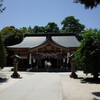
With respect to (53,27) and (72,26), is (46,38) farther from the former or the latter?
(53,27)

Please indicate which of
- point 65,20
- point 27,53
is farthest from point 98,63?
point 65,20

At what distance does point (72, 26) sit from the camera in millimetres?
69500

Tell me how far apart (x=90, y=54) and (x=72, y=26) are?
51.7 metres

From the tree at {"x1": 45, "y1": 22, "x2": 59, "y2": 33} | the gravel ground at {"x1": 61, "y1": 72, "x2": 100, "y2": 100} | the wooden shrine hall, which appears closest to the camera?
the gravel ground at {"x1": 61, "y1": 72, "x2": 100, "y2": 100}

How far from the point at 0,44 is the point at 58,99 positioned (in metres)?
12.4

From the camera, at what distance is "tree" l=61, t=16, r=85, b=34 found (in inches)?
2675

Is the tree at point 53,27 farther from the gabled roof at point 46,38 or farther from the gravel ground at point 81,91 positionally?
the gravel ground at point 81,91

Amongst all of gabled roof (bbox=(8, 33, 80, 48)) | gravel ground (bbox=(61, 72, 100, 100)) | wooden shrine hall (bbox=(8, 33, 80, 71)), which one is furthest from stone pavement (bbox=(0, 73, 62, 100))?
gabled roof (bbox=(8, 33, 80, 48))

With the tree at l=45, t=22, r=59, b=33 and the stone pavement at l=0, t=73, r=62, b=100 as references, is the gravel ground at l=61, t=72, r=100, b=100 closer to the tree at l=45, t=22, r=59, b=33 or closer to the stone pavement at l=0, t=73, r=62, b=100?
the stone pavement at l=0, t=73, r=62, b=100

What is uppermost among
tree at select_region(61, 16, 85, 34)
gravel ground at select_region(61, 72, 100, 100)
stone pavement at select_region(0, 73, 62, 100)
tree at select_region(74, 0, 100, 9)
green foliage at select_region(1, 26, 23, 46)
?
tree at select_region(61, 16, 85, 34)

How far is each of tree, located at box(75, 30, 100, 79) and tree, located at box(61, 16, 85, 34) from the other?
48298mm

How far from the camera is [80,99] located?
32.2ft

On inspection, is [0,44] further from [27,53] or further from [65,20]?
[65,20]

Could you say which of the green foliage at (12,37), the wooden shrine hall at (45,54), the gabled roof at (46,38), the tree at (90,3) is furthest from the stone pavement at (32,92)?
the green foliage at (12,37)
